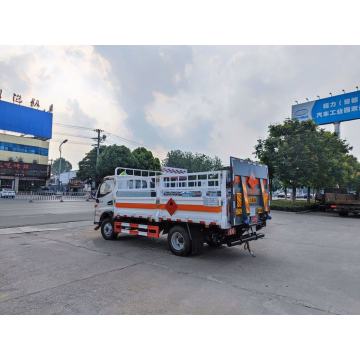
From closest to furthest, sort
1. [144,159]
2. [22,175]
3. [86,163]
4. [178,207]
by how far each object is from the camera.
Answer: [178,207] < [144,159] < [22,175] < [86,163]

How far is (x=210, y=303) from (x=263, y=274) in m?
1.95

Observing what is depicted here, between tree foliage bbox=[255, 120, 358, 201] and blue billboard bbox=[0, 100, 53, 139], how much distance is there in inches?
1536

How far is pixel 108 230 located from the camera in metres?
9.07

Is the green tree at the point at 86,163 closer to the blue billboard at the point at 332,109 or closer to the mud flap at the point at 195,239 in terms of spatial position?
the blue billboard at the point at 332,109

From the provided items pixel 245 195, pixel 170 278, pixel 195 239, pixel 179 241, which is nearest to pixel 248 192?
pixel 245 195

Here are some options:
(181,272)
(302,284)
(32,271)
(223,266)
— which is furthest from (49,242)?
(302,284)

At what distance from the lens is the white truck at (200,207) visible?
628cm

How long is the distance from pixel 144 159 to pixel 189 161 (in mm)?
21153

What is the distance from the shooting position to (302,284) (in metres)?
4.94

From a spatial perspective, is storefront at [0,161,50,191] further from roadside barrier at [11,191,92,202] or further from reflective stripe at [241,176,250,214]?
reflective stripe at [241,176,250,214]

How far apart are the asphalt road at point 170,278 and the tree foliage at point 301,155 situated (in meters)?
12.6

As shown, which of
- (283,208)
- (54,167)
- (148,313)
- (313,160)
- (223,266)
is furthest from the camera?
(54,167)

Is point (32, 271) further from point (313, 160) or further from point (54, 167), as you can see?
point (54, 167)

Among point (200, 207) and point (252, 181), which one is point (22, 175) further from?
point (252, 181)
